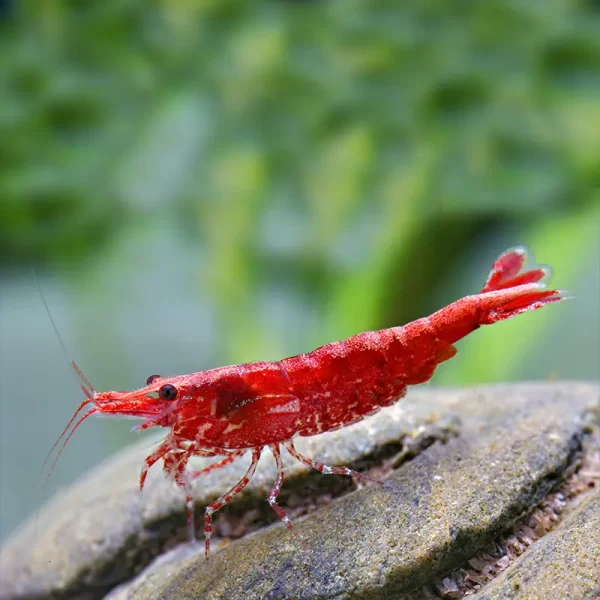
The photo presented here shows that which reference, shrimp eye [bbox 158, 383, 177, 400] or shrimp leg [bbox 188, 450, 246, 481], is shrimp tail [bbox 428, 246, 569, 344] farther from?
shrimp eye [bbox 158, 383, 177, 400]

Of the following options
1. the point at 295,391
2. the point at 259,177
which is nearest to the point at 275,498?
the point at 295,391

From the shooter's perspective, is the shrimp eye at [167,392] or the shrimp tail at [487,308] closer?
the shrimp eye at [167,392]

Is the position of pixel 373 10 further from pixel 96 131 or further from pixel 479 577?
pixel 479 577

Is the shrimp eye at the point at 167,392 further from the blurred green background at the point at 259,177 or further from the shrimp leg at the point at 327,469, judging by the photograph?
the blurred green background at the point at 259,177

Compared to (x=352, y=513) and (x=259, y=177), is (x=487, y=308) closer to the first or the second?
(x=352, y=513)

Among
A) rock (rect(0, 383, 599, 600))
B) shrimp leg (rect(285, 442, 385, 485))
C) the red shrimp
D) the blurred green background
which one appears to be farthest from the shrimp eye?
the blurred green background

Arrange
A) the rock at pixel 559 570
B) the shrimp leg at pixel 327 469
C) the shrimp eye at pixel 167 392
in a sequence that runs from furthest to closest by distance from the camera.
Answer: the shrimp leg at pixel 327 469, the shrimp eye at pixel 167 392, the rock at pixel 559 570

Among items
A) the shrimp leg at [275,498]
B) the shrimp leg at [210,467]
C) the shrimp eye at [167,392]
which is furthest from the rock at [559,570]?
the shrimp eye at [167,392]

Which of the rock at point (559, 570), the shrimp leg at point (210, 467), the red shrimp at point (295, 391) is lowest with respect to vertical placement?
the rock at point (559, 570)
